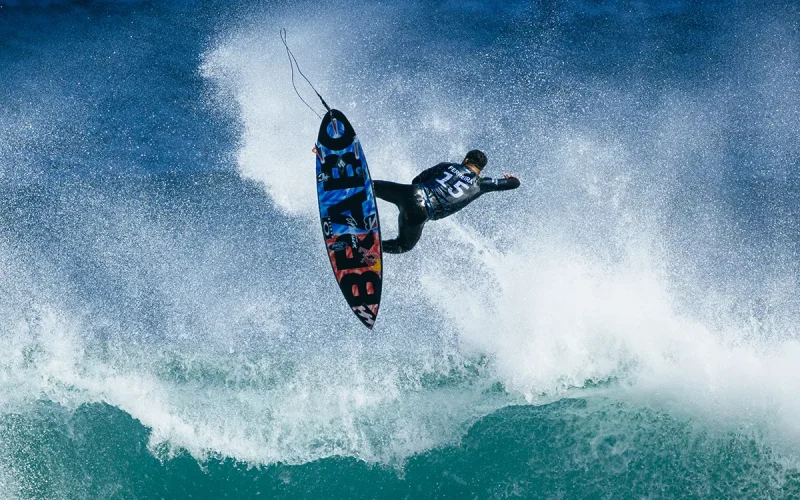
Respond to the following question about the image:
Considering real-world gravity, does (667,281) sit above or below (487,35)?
below

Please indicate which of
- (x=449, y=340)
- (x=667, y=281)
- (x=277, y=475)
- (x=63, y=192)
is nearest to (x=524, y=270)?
(x=449, y=340)

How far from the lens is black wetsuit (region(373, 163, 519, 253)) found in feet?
23.0

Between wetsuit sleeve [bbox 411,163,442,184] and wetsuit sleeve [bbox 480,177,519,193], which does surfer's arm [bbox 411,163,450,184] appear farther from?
wetsuit sleeve [bbox 480,177,519,193]

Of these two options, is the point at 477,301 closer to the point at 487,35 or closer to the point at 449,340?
the point at 449,340

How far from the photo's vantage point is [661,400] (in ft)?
27.6

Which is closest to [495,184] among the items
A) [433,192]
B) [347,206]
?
[433,192]

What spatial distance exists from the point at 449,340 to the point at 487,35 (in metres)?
6.83

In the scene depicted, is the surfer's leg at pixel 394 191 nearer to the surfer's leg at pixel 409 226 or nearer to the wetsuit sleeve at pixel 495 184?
the surfer's leg at pixel 409 226

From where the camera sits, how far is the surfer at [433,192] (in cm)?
703

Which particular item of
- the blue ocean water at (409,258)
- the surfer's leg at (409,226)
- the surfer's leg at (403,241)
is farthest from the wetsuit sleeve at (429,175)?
the blue ocean water at (409,258)

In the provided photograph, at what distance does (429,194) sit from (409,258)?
2812mm

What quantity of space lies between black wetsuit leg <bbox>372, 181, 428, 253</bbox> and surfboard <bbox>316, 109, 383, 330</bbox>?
238mm

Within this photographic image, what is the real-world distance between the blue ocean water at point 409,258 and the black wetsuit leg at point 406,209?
216 cm

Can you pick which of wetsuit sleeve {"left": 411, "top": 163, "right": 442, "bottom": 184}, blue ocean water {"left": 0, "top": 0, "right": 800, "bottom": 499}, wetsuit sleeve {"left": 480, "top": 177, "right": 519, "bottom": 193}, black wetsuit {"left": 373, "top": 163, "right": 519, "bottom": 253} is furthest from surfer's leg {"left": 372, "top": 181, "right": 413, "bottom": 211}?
blue ocean water {"left": 0, "top": 0, "right": 800, "bottom": 499}
